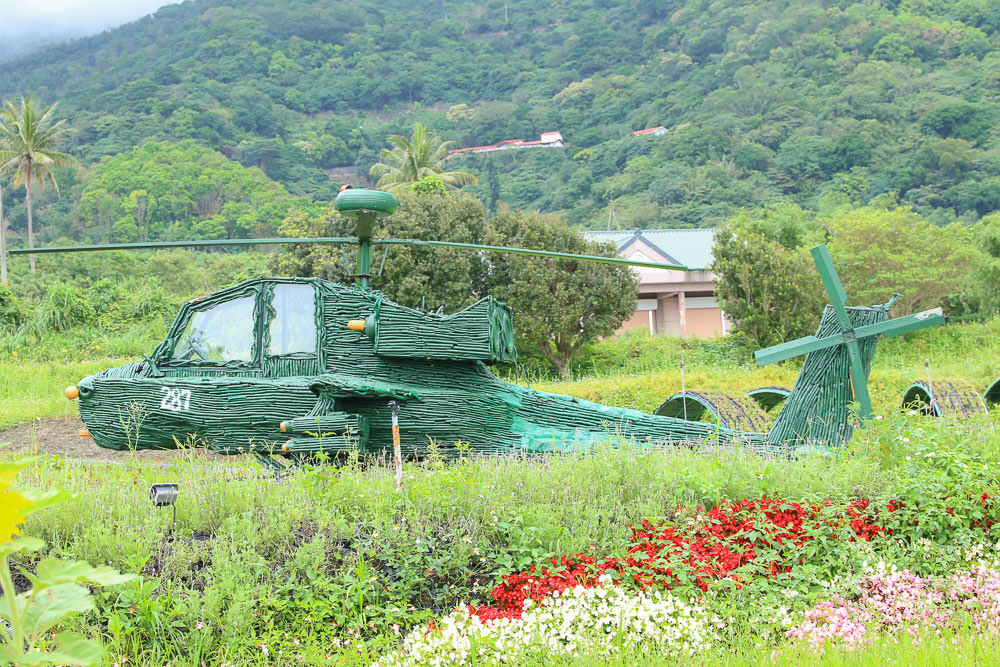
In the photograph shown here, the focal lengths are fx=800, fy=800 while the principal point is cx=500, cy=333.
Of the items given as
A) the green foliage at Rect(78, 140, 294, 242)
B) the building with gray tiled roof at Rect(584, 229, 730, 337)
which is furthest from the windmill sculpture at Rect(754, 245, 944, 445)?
the green foliage at Rect(78, 140, 294, 242)

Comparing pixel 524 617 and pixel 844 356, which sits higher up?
pixel 844 356

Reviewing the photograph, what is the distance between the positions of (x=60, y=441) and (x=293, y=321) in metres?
5.94

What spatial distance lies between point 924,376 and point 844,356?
10086 mm

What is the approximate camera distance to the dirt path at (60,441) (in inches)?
357

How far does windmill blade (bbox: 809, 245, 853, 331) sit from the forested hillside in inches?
1551

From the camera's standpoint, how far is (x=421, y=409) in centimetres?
605

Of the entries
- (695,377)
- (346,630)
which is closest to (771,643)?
(346,630)

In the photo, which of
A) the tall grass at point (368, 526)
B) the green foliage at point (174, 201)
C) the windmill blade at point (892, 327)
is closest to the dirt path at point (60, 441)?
the tall grass at point (368, 526)

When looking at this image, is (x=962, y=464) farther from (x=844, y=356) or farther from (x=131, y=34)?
(x=131, y=34)

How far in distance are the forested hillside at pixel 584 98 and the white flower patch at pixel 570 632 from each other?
43459 millimetres

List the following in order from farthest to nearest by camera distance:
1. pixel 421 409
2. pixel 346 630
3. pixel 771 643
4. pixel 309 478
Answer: pixel 421 409, pixel 309 478, pixel 346 630, pixel 771 643

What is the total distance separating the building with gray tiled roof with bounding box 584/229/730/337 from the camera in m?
29.7

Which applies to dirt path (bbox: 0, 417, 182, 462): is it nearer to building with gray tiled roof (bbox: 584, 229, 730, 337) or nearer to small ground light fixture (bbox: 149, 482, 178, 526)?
small ground light fixture (bbox: 149, 482, 178, 526)

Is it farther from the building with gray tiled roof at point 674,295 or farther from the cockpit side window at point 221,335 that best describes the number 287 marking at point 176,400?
the building with gray tiled roof at point 674,295
